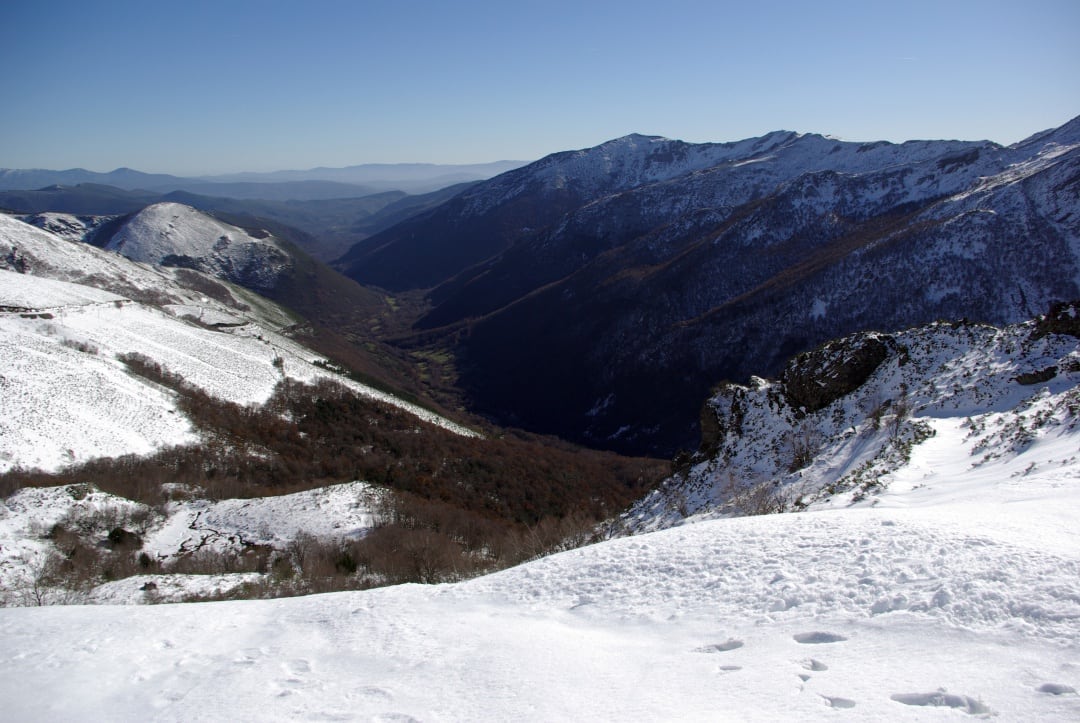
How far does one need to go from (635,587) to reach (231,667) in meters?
8.70

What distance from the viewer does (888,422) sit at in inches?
925

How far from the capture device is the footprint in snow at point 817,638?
28.7 feet

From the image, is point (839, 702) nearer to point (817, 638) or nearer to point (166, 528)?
point (817, 638)

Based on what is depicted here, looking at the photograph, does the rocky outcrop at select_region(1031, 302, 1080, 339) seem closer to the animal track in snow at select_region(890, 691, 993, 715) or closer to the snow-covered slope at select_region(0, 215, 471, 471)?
the animal track in snow at select_region(890, 691, 993, 715)

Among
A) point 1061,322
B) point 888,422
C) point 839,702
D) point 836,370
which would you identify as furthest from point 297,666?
point 1061,322

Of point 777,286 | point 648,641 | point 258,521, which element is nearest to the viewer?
point 648,641

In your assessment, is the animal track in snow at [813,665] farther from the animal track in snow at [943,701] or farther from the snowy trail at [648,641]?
the animal track in snow at [943,701]

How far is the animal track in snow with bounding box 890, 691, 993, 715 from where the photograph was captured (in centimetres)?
648

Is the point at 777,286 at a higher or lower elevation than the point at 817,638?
higher

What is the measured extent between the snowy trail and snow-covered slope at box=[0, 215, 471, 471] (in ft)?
141

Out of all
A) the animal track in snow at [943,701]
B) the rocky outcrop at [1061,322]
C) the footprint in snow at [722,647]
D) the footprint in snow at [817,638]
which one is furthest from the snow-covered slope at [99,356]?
the rocky outcrop at [1061,322]

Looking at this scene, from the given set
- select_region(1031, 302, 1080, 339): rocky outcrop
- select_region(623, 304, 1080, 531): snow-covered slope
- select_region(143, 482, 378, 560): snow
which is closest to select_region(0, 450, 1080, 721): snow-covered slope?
select_region(623, 304, 1080, 531): snow-covered slope

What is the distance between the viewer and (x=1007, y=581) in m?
8.66

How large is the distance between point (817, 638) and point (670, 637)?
253 cm
